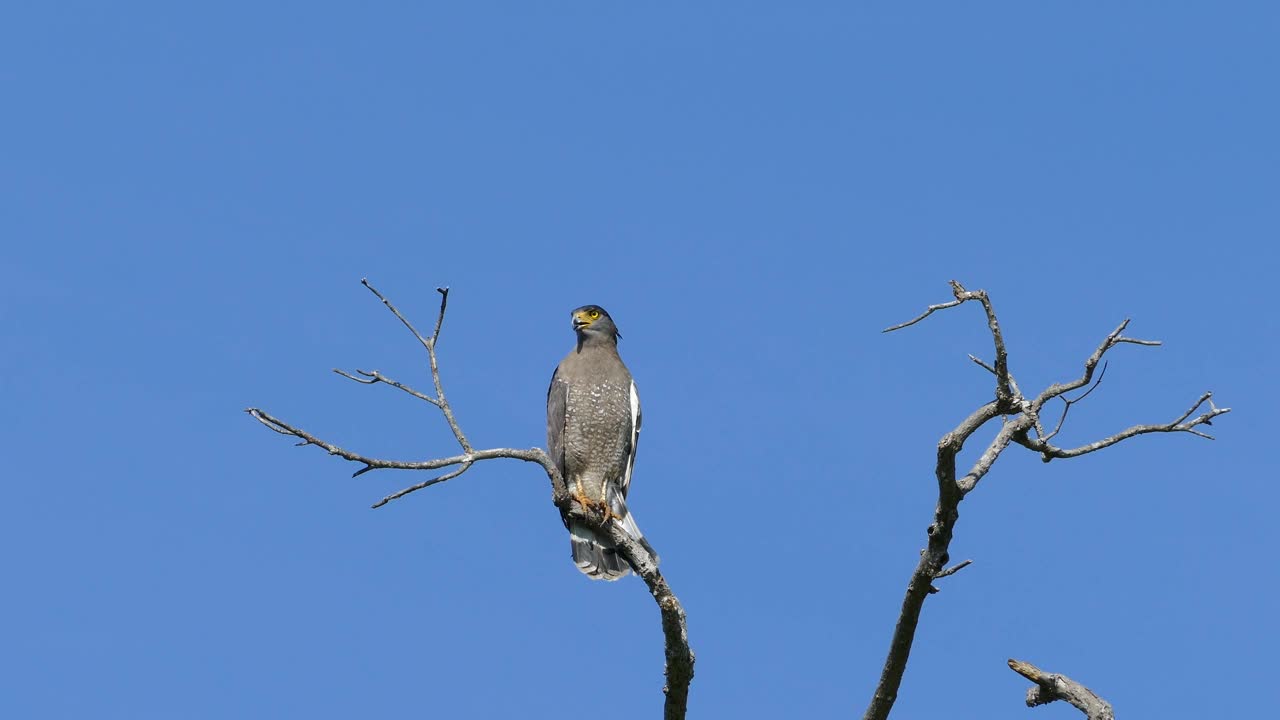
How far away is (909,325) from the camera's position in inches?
219

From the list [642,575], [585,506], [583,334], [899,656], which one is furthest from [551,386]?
[899,656]

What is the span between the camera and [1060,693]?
18.3ft

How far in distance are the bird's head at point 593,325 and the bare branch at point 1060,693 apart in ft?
16.0

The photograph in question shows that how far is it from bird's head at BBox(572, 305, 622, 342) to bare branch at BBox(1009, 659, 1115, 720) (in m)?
4.86

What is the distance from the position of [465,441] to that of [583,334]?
4.13 meters

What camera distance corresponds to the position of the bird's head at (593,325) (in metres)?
9.93

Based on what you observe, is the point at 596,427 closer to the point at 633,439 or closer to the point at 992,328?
the point at 633,439

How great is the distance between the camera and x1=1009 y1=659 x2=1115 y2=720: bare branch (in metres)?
5.44

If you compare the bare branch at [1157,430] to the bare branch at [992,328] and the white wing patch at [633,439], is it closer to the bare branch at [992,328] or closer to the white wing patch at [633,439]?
the bare branch at [992,328]

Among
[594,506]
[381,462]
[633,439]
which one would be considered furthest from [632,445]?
[381,462]

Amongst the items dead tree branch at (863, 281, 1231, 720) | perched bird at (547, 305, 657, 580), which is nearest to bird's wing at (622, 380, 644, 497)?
perched bird at (547, 305, 657, 580)

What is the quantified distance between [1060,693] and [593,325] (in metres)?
5.11

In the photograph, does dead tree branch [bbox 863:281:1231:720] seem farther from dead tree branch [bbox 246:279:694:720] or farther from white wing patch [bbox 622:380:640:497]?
white wing patch [bbox 622:380:640:497]

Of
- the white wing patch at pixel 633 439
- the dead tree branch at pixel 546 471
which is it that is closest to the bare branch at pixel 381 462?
the dead tree branch at pixel 546 471
